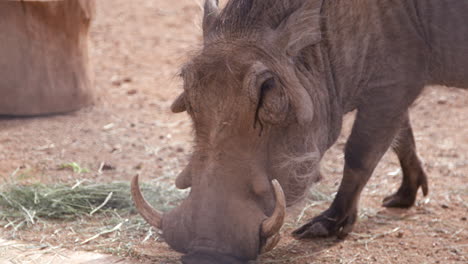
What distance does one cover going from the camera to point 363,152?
3377 millimetres

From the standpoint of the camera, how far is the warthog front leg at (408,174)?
13.3ft

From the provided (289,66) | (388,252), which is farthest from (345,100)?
(388,252)

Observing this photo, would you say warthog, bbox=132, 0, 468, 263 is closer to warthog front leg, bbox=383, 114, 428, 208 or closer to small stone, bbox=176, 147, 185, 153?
warthog front leg, bbox=383, 114, 428, 208

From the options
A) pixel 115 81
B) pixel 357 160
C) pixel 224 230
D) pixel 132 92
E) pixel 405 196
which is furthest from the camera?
pixel 115 81

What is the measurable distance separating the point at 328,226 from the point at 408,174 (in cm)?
78

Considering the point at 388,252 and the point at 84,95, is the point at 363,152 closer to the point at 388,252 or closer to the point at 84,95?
the point at 388,252

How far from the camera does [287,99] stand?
2.84 m

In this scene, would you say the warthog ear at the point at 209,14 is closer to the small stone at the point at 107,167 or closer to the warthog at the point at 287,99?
the warthog at the point at 287,99

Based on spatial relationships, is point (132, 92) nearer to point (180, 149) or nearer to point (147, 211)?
point (180, 149)

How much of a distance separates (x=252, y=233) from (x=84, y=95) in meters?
3.25

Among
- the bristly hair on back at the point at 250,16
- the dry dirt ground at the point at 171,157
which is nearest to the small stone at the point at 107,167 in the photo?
Answer: the dry dirt ground at the point at 171,157

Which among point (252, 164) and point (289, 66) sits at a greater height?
point (289, 66)

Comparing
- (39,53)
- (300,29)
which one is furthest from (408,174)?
(39,53)

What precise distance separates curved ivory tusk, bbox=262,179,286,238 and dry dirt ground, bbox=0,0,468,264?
357 mm
